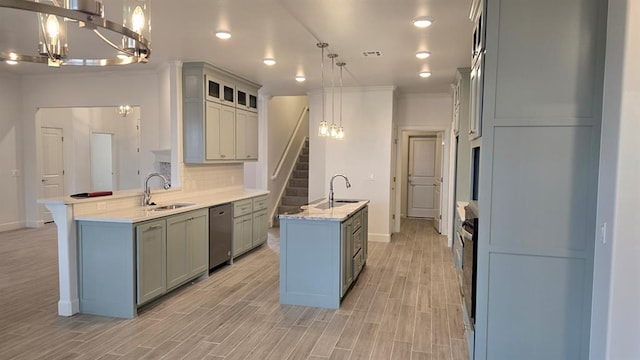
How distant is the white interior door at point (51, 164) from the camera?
859 centimetres

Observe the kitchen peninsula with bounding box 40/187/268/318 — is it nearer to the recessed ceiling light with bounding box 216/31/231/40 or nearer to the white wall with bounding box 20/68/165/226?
the recessed ceiling light with bounding box 216/31/231/40

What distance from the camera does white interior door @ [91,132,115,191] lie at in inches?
423

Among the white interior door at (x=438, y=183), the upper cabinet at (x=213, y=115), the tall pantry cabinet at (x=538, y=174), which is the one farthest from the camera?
the white interior door at (x=438, y=183)

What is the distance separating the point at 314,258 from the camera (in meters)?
4.25

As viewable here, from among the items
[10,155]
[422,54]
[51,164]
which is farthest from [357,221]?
[51,164]

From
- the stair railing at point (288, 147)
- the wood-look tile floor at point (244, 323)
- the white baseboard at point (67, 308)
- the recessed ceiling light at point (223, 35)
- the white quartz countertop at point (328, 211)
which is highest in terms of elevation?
the recessed ceiling light at point (223, 35)

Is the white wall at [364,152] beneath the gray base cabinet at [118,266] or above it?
above

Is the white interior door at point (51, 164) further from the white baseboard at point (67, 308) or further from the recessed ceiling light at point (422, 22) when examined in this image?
the recessed ceiling light at point (422, 22)

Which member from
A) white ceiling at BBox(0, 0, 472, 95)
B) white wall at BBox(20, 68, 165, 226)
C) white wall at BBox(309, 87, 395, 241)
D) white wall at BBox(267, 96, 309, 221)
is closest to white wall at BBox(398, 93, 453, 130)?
white wall at BBox(309, 87, 395, 241)

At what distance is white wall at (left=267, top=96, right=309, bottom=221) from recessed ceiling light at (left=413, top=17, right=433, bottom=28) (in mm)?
5136

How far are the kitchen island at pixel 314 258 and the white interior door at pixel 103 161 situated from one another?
26.9 ft

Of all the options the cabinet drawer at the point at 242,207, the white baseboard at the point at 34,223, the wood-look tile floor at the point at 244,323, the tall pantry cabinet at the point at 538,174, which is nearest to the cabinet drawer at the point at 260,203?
the cabinet drawer at the point at 242,207

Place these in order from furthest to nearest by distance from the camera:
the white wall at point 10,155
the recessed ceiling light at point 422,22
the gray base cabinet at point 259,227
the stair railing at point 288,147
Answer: the stair railing at point 288,147 < the white wall at point 10,155 < the gray base cabinet at point 259,227 < the recessed ceiling light at point 422,22

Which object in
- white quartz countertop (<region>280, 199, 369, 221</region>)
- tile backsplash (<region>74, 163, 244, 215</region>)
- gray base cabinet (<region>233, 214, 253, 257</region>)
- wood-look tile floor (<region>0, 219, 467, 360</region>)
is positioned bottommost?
wood-look tile floor (<region>0, 219, 467, 360</region>)
